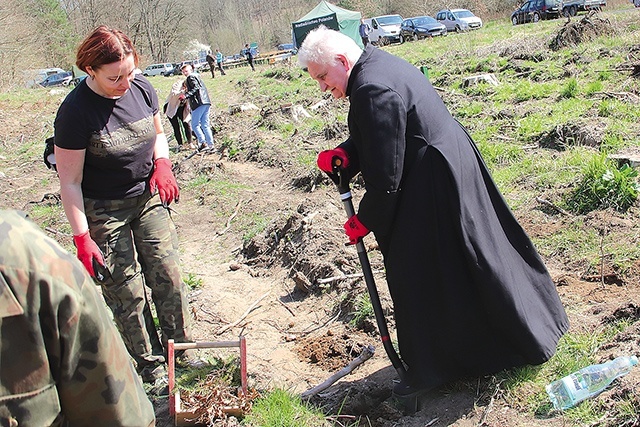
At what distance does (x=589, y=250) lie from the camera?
4574mm

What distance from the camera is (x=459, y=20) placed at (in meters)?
29.7

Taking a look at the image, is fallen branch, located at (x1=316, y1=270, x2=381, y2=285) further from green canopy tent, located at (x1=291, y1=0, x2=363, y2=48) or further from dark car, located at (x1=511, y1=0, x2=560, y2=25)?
green canopy tent, located at (x1=291, y1=0, x2=363, y2=48)

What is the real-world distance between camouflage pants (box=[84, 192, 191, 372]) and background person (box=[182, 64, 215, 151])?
7.62m

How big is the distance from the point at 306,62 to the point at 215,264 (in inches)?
144

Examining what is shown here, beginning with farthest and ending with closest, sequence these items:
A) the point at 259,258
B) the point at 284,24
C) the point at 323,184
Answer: the point at 284,24 → the point at 323,184 → the point at 259,258

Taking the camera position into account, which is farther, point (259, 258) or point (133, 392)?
point (259, 258)

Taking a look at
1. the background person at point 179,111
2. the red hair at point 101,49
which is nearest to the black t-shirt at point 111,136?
the red hair at point 101,49

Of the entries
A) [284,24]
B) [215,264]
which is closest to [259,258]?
[215,264]

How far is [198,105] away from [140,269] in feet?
25.7

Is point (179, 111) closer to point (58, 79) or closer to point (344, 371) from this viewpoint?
point (344, 371)

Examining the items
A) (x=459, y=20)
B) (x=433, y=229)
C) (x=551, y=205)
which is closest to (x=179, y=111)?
(x=551, y=205)

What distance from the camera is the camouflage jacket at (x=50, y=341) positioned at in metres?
1.24

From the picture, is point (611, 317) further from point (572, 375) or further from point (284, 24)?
point (284, 24)

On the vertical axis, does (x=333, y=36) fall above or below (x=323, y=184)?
above
